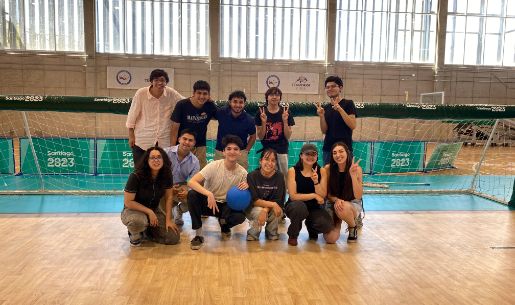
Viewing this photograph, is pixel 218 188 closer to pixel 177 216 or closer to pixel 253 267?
pixel 177 216

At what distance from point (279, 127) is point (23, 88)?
52.1 ft

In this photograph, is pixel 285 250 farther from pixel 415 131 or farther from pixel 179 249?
pixel 415 131

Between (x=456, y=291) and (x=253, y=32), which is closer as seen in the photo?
(x=456, y=291)

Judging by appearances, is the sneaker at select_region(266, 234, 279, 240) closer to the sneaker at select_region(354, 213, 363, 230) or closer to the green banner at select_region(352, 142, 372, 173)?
the sneaker at select_region(354, 213, 363, 230)

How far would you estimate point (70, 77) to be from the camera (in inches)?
672

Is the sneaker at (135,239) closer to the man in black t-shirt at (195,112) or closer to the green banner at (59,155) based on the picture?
the man in black t-shirt at (195,112)

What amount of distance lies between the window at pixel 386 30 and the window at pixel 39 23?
11.5 m

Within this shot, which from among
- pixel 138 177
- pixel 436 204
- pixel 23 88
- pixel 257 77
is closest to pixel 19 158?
pixel 138 177

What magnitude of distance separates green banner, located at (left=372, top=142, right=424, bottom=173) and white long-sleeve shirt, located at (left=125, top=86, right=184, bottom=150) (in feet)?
21.9

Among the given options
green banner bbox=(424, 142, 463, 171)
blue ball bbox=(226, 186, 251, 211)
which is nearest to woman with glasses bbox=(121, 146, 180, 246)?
blue ball bbox=(226, 186, 251, 211)

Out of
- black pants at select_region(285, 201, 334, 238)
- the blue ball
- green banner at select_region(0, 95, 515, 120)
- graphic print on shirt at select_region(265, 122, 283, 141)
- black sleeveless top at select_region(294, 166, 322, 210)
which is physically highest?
green banner at select_region(0, 95, 515, 120)

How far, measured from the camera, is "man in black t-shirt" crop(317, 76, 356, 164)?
4.77 m

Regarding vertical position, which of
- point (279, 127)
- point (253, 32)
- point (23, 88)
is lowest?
point (279, 127)

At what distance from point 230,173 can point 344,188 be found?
1298 millimetres
